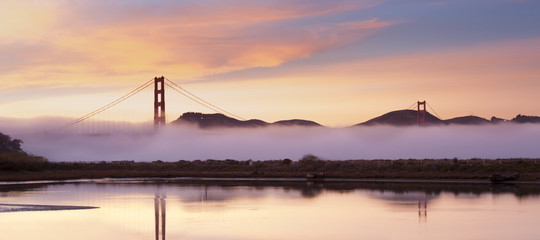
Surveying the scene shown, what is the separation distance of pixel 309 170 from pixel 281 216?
57.3 metres

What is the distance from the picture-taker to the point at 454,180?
206ft

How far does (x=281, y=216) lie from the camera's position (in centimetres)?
3161

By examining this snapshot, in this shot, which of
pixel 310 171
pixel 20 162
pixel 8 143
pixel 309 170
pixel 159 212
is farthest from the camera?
pixel 8 143

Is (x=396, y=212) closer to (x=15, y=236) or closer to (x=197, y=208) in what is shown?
(x=197, y=208)

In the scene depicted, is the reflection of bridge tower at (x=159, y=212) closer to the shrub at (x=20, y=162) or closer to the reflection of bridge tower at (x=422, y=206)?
the reflection of bridge tower at (x=422, y=206)

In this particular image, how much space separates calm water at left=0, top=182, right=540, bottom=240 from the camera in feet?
83.4

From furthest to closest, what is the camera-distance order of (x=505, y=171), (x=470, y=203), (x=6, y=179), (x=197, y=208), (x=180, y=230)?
(x=505, y=171), (x=6, y=179), (x=470, y=203), (x=197, y=208), (x=180, y=230)

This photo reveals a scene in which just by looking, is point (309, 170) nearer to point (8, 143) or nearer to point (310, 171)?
point (310, 171)

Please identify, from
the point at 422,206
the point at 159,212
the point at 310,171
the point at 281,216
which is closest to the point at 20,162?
the point at 310,171

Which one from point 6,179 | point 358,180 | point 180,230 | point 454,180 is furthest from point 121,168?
point 180,230

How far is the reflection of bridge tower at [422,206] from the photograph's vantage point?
30859 millimetres

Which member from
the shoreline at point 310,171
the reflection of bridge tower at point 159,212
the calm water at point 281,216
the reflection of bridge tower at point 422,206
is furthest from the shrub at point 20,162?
the reflection of bridge tower at point 422,206

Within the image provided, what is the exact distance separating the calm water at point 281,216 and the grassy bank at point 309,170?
990 inches

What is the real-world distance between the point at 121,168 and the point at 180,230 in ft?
266
